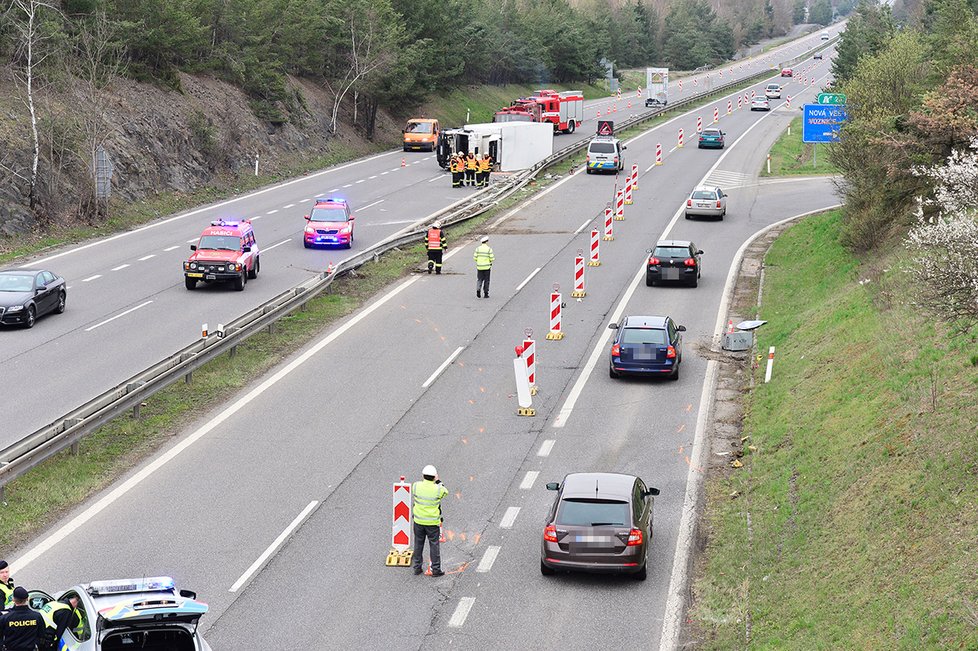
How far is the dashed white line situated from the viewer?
72.2ft

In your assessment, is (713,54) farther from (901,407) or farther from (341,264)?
(901,407)

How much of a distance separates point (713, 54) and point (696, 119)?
290 feet

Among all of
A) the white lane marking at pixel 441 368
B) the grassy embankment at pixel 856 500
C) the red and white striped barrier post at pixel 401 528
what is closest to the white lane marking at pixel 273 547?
the red and white striped barrier post at pixel 401 528

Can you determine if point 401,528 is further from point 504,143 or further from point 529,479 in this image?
point 504,143

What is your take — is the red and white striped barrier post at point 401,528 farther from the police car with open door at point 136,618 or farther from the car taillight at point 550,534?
the police car with open door at point 136,618

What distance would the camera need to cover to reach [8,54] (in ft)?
159

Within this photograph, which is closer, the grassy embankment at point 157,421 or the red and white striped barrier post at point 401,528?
the red and white striped barrier post at point 401,528

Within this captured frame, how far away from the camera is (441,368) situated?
27.7m

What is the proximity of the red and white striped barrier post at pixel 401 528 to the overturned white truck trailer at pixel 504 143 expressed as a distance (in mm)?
45720

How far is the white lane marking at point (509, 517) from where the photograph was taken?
18.5 meters

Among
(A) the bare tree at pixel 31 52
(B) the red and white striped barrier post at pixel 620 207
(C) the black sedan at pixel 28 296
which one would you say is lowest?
(B) the red and white striped barrier post at pixel 620 207

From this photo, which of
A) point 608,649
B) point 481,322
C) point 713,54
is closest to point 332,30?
point 481,322

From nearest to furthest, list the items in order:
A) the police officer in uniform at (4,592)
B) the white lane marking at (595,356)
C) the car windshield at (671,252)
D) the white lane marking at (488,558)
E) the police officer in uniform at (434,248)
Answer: the police officer in uniform at (4,592), the white lane marking at (488,558), the white lane marking at (595,356), the car windshield at (671,252), the police officer in uniform at (434,248)

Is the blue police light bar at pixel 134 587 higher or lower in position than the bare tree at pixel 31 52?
lower
